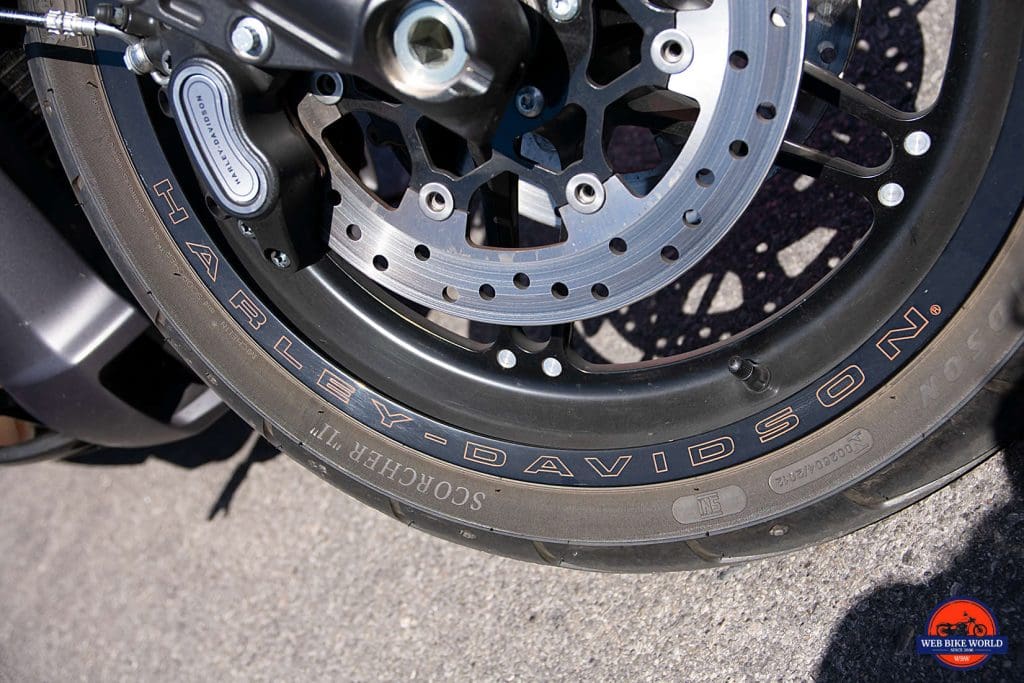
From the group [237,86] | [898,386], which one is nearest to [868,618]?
[898,386]

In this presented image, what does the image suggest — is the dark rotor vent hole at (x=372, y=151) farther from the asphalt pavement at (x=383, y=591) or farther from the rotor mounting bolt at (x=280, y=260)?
the asphalt pavement at (x=383, y=591)

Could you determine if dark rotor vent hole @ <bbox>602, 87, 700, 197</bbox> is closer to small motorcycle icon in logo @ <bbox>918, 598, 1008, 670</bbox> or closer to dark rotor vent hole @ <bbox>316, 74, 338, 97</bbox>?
dark rotor vent hole @ <bbox>316, 74, 338, 97</bbox>

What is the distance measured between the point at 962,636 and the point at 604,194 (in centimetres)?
68

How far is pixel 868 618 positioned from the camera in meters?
1.31

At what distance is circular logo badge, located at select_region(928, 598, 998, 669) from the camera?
1212 millimetres

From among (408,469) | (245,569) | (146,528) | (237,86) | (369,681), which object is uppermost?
(237,86)

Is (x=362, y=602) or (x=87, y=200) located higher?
(x=87, y=200)

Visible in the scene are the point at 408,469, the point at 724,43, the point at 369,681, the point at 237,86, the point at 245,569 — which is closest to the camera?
the point at 724,43

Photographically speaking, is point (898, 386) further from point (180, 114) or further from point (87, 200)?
point (87, 200)

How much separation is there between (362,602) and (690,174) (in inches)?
37.8

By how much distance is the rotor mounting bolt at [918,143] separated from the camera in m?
1.07

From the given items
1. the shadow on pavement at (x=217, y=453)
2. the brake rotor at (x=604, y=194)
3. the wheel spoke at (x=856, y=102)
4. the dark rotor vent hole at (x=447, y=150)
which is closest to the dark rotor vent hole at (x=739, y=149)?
the brake rotor at (x=604, y=194)

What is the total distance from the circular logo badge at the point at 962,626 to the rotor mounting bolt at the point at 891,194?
501 mm

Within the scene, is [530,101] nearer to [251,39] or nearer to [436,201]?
[436,201]
